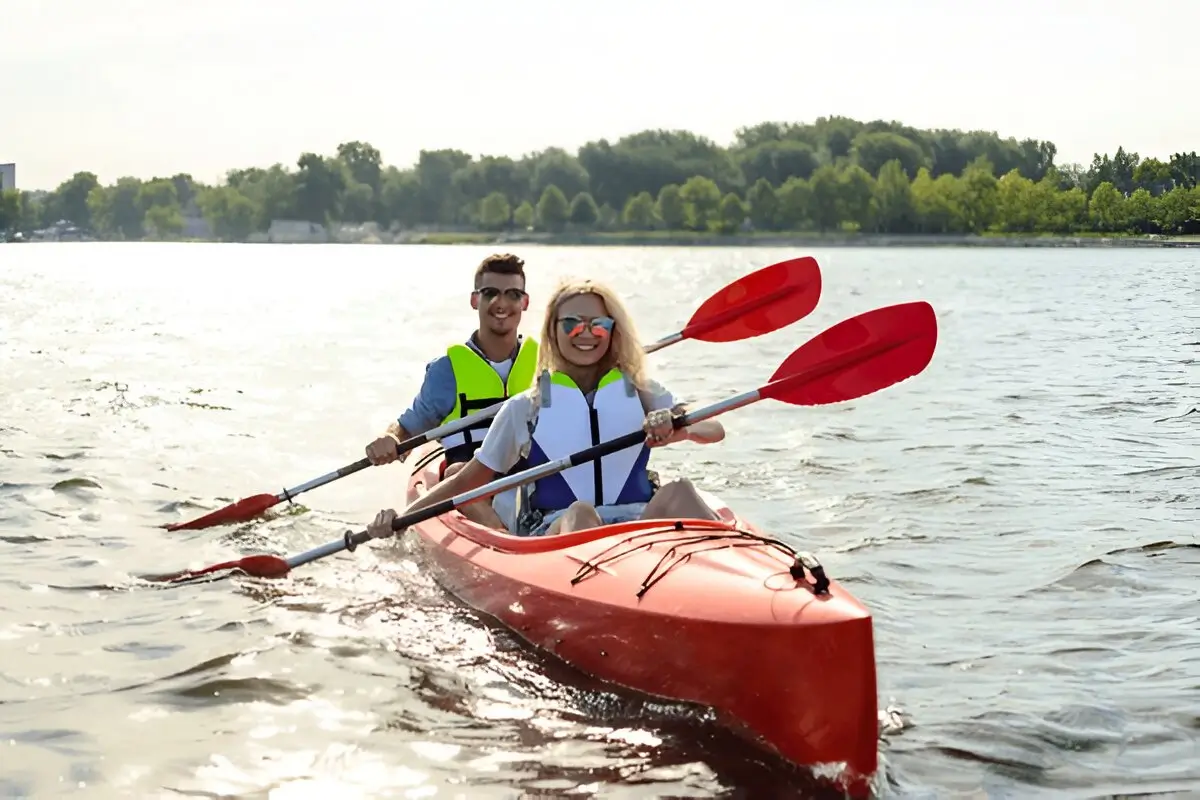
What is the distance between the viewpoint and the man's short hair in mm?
7707

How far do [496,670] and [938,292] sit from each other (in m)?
39.0

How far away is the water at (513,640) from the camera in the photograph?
5066 mm

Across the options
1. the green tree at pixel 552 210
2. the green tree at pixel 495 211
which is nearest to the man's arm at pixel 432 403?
the green tree at pixel 552 210

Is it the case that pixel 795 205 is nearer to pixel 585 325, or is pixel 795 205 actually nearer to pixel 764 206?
pixel 764 206

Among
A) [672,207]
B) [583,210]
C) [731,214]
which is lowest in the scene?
[731,214]

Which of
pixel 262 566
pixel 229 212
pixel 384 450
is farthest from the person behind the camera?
pixel 229 212

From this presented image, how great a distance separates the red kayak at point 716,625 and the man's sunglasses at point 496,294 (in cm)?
185

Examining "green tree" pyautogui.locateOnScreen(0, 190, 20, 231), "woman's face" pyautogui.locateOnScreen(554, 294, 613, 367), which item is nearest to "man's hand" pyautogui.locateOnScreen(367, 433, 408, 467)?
"woman's face" pyautogui.locateOnScreen(554, 294, 613, 367)

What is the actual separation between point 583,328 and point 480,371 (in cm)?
194

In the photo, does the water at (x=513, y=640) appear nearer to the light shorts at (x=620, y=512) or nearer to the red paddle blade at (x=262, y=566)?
the red paddle blade at (x=262, y=566)

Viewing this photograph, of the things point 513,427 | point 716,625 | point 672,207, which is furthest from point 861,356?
point 672,207

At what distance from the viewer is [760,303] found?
337 inches

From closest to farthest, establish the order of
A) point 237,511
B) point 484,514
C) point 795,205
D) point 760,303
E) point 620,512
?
point 620,512
point 484,514
point 760,303
point 237,511
point 795,205

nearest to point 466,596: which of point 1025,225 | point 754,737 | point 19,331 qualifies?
point 754,737
